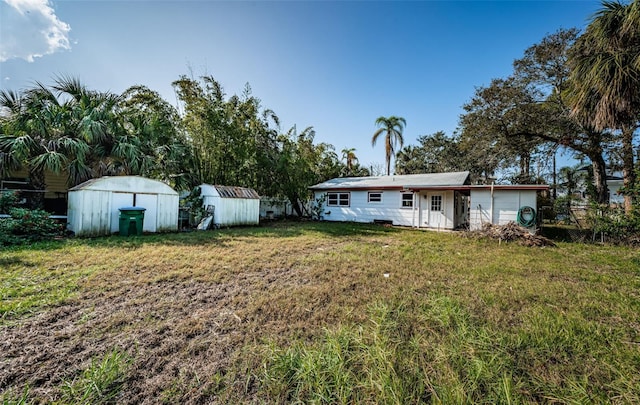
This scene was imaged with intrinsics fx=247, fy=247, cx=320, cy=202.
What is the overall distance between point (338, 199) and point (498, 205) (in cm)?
819

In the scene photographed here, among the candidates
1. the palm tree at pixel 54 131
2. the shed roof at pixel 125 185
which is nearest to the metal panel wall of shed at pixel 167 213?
the shed roof at pixel 125 185

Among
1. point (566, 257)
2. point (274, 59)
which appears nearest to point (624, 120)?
point (566, 257)

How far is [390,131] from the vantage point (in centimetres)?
2272

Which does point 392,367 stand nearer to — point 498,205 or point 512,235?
point 512,235

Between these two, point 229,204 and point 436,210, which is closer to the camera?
point 229,204

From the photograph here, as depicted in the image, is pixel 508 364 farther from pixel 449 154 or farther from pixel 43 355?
pixel 449 154

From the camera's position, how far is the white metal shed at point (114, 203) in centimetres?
764

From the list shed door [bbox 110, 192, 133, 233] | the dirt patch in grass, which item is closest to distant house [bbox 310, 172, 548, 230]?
shed door [bbox 110, 192, 133, 233]

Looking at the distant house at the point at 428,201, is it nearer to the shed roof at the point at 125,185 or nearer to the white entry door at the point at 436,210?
the white entry door at the point at 436,210

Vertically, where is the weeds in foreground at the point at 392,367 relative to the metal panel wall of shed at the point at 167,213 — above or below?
below

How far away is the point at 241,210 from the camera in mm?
11406

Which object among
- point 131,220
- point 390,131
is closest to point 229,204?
point 131,220

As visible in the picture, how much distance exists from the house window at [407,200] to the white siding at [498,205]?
3017 mm

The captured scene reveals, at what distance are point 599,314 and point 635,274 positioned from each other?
3.15 meters
